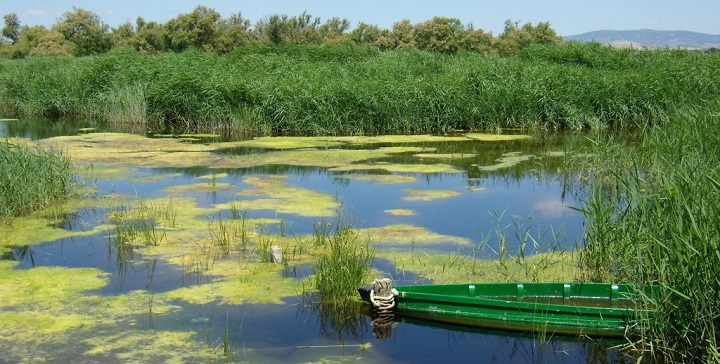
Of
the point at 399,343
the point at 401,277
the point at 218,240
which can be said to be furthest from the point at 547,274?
the point at 218,240

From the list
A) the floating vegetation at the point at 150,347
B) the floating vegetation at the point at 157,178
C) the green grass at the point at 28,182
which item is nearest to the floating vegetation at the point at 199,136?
the floating vegetation at the point at 157,178

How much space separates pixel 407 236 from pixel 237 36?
73.9ft

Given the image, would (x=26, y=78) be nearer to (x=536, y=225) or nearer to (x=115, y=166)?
(x=115, y=166)

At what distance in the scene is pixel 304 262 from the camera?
5.48 m

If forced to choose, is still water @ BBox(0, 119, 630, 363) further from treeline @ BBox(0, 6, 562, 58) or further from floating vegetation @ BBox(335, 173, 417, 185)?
treeline @ BBox(0, 6, 562, 58)

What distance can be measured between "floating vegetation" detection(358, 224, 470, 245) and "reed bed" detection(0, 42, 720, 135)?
583 cm

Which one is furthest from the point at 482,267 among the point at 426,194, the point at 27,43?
the point at 27,43

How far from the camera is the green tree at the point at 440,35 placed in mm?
25062

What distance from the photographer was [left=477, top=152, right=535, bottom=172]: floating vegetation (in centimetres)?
944

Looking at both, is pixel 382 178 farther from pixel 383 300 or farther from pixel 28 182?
pixel 383 300

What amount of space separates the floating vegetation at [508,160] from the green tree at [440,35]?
1507 centimetres

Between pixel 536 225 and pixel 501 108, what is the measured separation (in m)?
6.30

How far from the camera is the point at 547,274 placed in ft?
16.8

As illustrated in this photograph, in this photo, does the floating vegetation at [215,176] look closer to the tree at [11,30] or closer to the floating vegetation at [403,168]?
the floating vegetation at [403,168]
